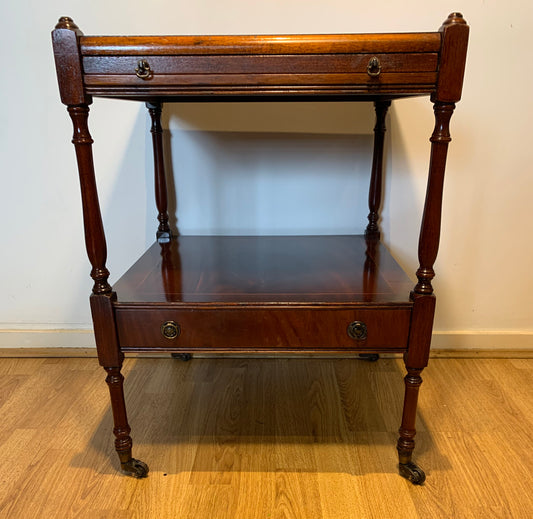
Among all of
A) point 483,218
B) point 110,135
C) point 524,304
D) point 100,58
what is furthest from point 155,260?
point 524,304

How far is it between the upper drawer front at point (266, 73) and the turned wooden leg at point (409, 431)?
67 cm

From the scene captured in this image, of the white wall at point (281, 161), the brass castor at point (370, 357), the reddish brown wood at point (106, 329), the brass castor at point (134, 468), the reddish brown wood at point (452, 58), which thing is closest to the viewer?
the reddish brown wood at point (452, 58)

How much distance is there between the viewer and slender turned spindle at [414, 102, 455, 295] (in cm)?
95

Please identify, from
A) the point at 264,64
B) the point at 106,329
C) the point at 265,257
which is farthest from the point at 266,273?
the point at 264,64

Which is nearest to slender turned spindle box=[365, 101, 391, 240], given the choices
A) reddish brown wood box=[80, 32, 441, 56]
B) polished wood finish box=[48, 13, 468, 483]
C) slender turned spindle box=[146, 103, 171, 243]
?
polished wood finish box=[48, 13, 468, 483]

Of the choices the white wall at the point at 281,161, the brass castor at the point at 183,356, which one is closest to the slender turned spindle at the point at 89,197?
the white wall at the point at 281,161

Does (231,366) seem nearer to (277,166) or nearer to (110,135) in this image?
(277,166)

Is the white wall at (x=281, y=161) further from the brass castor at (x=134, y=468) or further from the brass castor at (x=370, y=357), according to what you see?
the brass castor at (x=134, y=468)

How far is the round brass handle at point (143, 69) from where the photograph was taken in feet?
3.01

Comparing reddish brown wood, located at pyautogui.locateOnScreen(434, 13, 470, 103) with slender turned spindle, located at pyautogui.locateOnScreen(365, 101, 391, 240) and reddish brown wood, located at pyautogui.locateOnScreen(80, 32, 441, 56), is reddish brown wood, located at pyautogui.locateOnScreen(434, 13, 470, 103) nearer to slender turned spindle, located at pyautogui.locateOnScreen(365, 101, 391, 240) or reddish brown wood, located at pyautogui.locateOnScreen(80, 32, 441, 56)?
reddish brown wood, located at pyautogui.locateOnScreen(80, 32, 441, 56)

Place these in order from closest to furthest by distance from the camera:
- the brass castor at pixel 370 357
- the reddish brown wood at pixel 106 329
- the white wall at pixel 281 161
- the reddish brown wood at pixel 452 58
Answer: the reddish brown wood at pixel 452 58
the reddish brown wood at pixel 106 329
the white wall at pixel 281 161
the brass castor at pixel 370 357

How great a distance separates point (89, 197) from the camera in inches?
39.9

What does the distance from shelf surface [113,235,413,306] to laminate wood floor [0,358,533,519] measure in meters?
0.47

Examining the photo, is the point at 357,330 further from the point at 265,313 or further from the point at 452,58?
the point at 452,58
